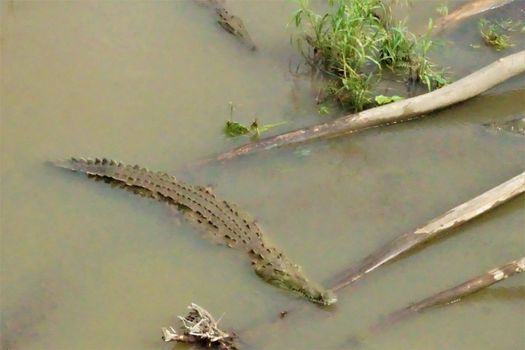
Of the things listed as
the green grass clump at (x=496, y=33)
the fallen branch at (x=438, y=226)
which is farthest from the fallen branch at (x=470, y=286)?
the green grass clump at (x=496, y=33)

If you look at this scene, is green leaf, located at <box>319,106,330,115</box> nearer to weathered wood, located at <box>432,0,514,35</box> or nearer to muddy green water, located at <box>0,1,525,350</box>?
muddy green water, located at <box>0,1,525,350</box>

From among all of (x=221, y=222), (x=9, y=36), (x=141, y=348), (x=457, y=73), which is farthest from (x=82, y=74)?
(x=457, y=73)

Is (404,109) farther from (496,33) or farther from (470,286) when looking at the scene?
(470,286)

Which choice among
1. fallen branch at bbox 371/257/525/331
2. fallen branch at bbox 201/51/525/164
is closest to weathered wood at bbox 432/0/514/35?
fallen branch at bbox 201/51/525/164

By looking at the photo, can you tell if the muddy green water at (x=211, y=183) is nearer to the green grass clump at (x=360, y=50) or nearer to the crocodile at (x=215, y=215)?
the crocodile at (x=215, y=215)

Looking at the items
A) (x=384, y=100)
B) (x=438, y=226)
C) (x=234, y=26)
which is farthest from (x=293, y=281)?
(x=234, y=26)

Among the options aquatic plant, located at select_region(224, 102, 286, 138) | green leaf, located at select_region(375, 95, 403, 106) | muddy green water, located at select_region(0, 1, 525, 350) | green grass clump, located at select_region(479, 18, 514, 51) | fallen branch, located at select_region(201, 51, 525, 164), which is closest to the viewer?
muddy green water, located at select_region(0, 1, 525, 350)
